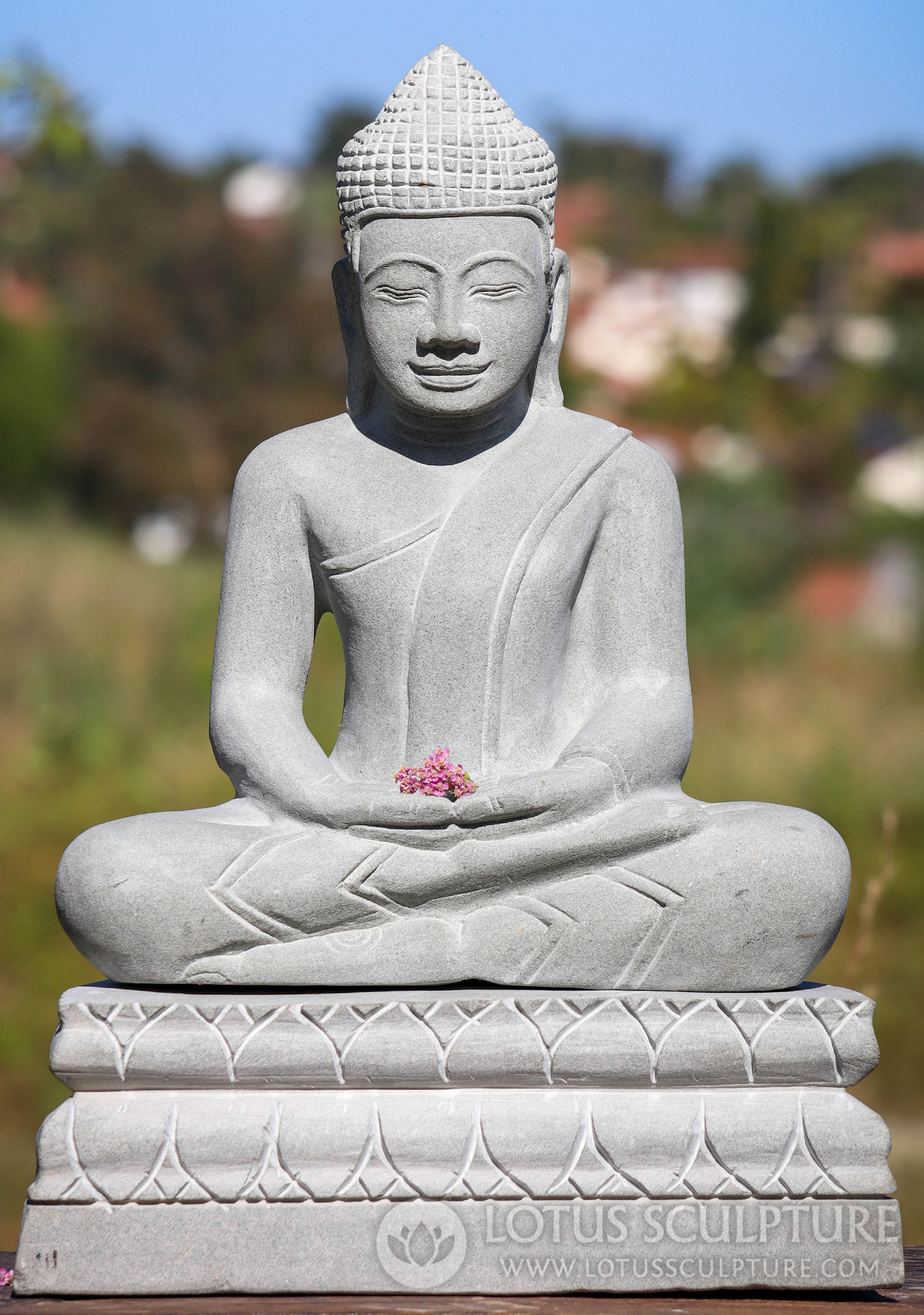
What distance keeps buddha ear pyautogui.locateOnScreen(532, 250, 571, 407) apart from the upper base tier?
160 centimetres

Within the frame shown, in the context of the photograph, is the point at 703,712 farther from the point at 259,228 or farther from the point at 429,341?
the point at 259,228

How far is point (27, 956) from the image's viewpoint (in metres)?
7.19

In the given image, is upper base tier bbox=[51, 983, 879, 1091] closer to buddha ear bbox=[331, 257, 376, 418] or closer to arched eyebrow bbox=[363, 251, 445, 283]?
buddha ear bbox=[331, 257, 376, 418]

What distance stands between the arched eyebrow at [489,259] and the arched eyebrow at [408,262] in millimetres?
57

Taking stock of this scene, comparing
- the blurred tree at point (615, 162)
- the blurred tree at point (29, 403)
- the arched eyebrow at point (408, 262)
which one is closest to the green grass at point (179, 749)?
the arched eyebrow at point (408, 262)

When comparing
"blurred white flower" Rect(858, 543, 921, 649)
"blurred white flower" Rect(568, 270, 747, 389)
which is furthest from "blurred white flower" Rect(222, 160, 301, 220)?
"blurred white flower" Rect(858, 543, 921, 649)

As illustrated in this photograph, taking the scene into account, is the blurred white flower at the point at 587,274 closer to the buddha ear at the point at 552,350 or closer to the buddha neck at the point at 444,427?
the buddha ear at the point at 552,350

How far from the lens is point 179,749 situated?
8789 mm

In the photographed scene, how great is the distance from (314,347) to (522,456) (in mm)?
15249

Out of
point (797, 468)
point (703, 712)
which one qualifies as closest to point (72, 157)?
point (703, 712)

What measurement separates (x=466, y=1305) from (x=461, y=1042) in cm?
52

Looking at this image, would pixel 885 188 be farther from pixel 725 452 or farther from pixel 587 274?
pixel 725 452

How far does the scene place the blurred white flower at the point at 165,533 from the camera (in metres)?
17.8

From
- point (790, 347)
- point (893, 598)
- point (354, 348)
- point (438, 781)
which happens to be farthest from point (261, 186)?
point (438, 781)
